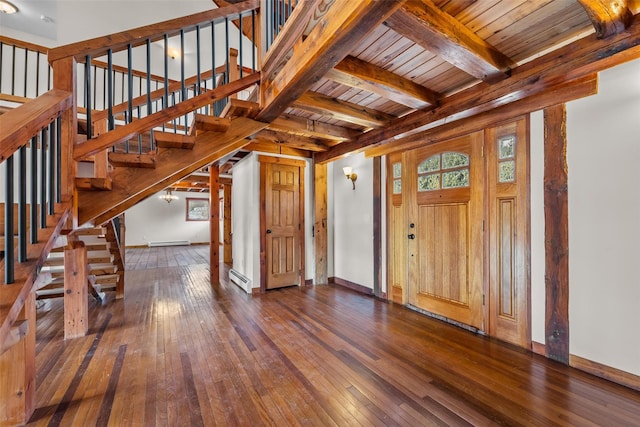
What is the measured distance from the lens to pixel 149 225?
10664 mm

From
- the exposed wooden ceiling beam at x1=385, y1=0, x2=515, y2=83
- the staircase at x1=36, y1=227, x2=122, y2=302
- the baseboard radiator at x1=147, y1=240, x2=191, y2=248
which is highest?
the exposed wooden ceiling beam at x1=385, y1=0, x2=515, y2=83

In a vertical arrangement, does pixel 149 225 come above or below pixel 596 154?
below

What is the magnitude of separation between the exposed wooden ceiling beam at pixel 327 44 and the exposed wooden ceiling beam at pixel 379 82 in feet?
1.00

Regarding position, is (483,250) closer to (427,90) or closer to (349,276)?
(427,90)

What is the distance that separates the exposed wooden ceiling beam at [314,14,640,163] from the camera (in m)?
1.61

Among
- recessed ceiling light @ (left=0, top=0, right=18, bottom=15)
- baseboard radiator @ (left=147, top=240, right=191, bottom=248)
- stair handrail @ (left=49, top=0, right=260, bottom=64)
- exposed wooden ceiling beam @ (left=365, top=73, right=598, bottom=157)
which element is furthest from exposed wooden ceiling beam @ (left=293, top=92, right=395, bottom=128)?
baseboard radiator @ (left=147, top=240, right=191, bottom=248)

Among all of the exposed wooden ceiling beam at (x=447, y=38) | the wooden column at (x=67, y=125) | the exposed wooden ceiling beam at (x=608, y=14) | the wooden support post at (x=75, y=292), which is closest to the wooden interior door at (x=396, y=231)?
the exposed wooden ceiling beam at (x=447, y=38)

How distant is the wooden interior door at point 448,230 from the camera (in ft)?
8.98

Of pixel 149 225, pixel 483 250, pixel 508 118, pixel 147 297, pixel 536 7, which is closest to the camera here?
pixel 536 7

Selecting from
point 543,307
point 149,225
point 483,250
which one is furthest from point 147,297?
point 149,225

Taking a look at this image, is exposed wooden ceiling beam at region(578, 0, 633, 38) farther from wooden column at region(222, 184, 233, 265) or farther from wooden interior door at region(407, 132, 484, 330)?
wooden column at region(222, 184, 233, 265)

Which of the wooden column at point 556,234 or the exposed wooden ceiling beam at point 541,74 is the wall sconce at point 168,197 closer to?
the exposed wooden ceiling beam at point 541,74

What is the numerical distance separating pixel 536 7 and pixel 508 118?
3.47 ft

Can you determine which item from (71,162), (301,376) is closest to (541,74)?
(301,376)
